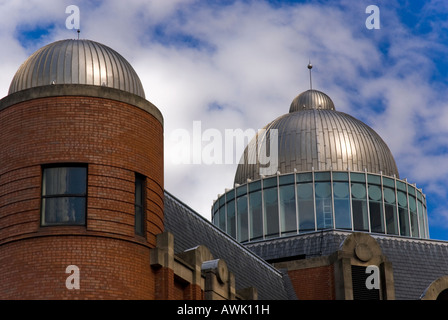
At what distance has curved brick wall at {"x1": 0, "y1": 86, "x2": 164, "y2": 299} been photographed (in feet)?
94.6

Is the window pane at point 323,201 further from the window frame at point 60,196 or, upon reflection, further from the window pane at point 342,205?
the window frame at point 60,196

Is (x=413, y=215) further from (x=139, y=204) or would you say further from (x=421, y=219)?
(x=139, y=204)

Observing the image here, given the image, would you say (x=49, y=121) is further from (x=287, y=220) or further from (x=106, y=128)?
(x=287, y=220)

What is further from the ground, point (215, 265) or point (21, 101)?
point (21, 101)

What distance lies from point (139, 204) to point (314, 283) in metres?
20.8

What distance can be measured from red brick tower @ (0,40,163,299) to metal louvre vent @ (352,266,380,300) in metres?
18.8

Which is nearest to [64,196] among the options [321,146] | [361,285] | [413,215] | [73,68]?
[73,68]

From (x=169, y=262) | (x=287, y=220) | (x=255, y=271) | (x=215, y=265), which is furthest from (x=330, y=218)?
(x=169, y=262)

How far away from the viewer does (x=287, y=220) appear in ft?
193

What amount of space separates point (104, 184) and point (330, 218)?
30.3 m

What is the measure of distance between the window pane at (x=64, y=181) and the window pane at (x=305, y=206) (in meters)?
30.0

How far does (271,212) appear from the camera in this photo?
196 feet

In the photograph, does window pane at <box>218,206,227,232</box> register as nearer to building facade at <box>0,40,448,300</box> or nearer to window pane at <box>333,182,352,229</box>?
window pane at <box>333,182,352,229</box>

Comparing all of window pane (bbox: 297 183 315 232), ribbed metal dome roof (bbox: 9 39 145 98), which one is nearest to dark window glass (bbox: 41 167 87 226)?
ribbed metal dome roof (bbox: 9 39 145 98)
